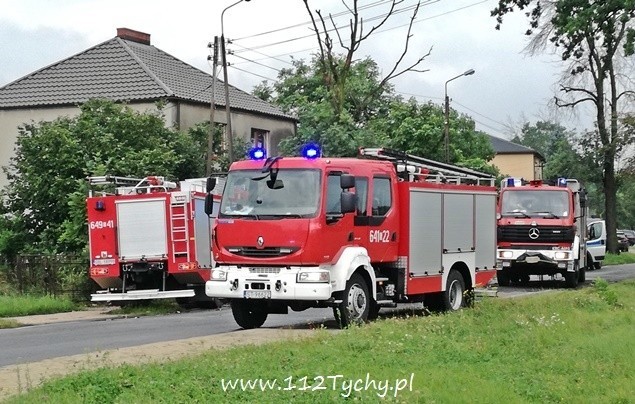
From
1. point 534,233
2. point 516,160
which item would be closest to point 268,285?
point 534,233

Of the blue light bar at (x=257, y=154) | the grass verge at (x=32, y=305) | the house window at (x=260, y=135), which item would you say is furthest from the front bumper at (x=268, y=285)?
the house window at (x=260, y=135)

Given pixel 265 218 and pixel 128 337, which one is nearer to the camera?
pixel 265 218

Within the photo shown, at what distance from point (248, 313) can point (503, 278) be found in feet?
50.4

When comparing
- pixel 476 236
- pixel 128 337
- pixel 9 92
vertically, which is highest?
pixel 9 92

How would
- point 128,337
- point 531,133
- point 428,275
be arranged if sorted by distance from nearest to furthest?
point 128,337 → point 428,275 → point 531,133

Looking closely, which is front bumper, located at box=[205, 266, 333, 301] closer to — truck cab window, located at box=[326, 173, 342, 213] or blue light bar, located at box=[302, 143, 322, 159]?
truck cab window, located at box=[326, 173, 342, 213]

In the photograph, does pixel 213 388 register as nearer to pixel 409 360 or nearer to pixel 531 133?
pixel 409 360

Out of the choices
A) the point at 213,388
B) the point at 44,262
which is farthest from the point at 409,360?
the point at 44,262

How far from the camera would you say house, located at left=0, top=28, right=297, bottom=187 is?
4078 cm

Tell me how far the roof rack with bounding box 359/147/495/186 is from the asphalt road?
307 centimetres

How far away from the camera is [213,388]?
384 inches

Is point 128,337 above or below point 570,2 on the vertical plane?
below

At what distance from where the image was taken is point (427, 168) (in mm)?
19516

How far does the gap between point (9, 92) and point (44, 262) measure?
63.8 ft
